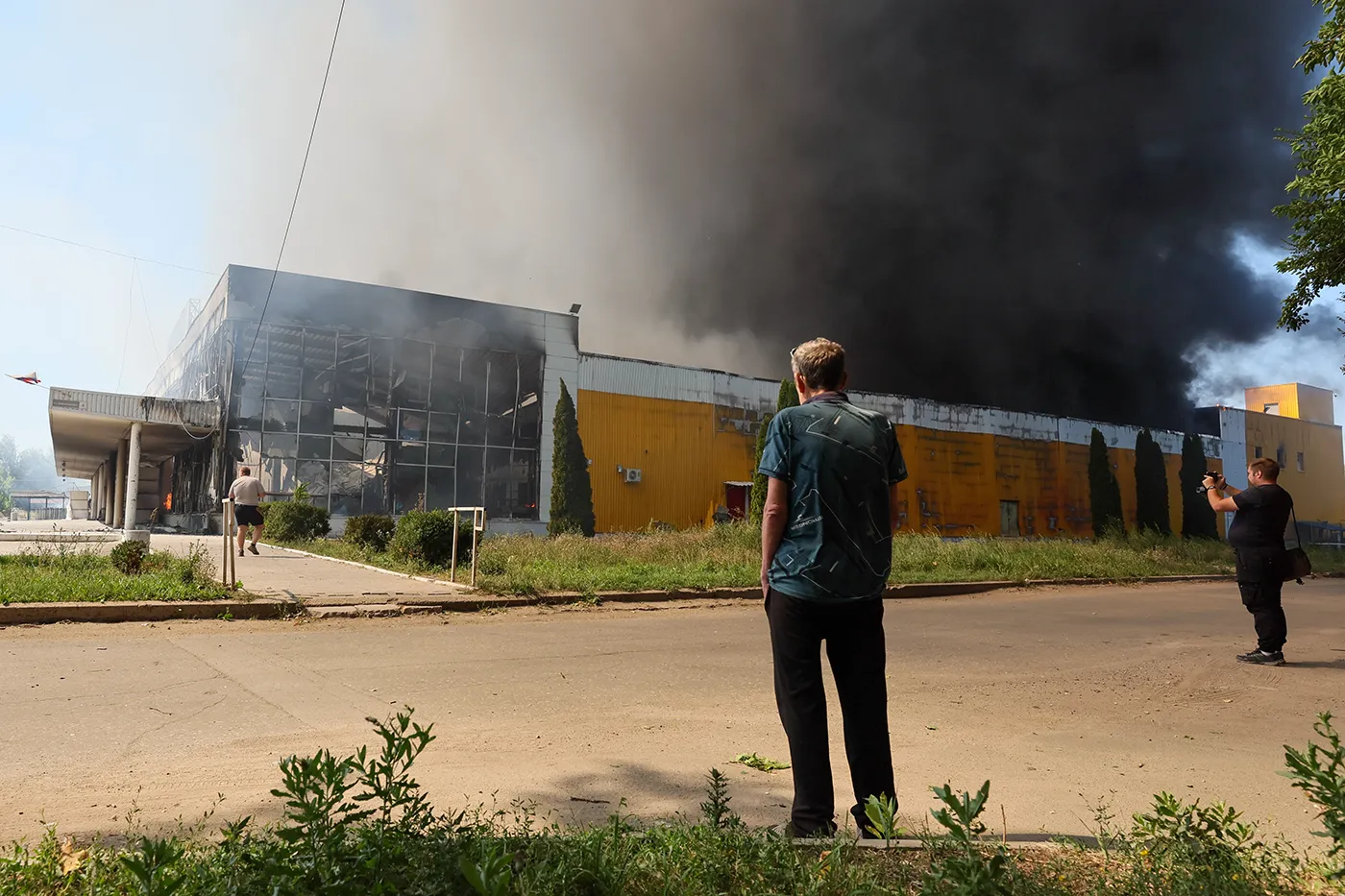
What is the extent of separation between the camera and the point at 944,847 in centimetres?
240

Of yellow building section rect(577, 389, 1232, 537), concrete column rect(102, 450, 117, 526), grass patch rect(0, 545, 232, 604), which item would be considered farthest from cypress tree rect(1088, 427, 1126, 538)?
concrete column rect(102, 450, 117, 526)

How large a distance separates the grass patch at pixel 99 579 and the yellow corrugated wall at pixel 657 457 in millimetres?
21399

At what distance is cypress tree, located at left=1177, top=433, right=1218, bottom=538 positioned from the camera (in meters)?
40.9

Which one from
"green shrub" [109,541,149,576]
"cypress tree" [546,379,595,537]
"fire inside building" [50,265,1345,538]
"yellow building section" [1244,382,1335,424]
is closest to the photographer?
"green shrub" [109,541,149,576]

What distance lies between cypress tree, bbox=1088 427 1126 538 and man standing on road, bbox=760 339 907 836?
39477 millimetres

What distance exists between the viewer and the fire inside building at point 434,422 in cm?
2667

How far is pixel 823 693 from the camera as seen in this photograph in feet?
8.98

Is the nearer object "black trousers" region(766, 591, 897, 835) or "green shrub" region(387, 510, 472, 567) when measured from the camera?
"black trousers" region(766, 591, 897, 835)

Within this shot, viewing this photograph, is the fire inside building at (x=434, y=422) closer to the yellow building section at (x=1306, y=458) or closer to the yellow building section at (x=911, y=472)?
the yellow building section at (x=911, y=472)

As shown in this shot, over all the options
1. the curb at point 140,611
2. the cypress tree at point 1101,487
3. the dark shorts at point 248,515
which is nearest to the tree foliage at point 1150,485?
the cypress tree at point 1101,487

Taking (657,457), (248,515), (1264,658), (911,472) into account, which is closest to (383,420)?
(657,457)

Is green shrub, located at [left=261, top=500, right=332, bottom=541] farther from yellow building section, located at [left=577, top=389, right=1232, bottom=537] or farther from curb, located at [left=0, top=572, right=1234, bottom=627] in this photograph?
yellow building section, located at [left=577, top=389, right=1232, bottom=537]

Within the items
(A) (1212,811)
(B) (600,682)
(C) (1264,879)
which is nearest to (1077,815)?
(A) (1212,811)

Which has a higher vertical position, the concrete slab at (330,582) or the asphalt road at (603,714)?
the concrete slab at (330,582)
